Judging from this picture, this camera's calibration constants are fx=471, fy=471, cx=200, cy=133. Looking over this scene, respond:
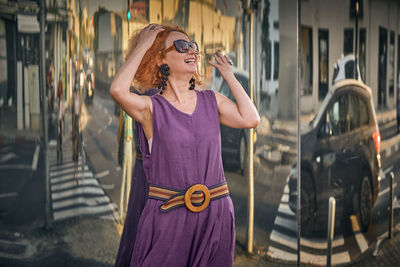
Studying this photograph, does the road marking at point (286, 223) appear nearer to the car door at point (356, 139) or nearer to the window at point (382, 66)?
the car door at point (356, 139)

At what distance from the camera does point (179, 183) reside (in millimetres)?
1808

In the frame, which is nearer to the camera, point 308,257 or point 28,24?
point 28,24

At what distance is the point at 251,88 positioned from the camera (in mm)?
2635

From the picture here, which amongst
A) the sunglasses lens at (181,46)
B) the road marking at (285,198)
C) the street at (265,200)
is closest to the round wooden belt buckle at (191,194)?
the sunglasses lens at (181,46)

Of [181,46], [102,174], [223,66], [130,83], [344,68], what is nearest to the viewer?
→ [130,83]

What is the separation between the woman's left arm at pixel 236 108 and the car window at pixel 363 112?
1283 millimetres

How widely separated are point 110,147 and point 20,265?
2.44ft

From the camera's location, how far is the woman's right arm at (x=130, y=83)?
67.2 inches

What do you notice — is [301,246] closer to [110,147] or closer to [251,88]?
[251,88]

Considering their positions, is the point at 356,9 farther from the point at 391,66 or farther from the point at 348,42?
the point at 391,66

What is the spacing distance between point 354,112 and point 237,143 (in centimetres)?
82

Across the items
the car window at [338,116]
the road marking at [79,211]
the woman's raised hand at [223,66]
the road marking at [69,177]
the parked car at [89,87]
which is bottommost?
the road marking at [79,211]

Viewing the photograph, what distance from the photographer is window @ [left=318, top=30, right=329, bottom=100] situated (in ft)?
9.22

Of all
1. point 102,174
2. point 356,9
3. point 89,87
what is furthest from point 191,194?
point 356,9
